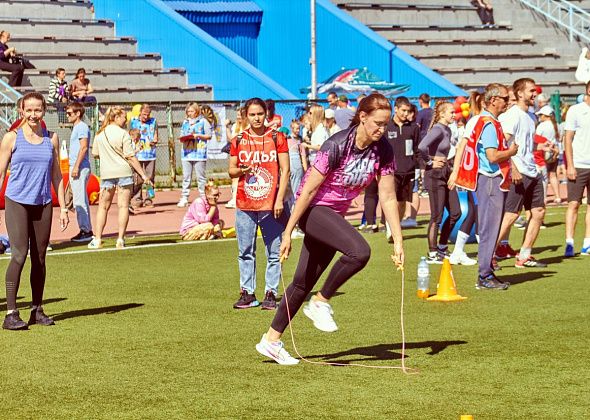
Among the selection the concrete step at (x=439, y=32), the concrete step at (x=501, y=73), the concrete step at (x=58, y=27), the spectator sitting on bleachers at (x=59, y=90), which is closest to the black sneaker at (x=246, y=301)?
the spectator sitting on bleachers at (x=59, y=90)

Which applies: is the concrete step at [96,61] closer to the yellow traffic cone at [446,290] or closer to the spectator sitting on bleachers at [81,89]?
the spectator sitting on bleachers at [81,89]

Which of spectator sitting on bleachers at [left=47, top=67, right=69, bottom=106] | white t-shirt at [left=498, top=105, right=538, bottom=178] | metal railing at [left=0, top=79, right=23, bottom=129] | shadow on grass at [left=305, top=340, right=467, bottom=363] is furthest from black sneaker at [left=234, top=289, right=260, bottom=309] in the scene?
spectator sitting on bleachers at [left=47, top=67, right=69, bottom=106]

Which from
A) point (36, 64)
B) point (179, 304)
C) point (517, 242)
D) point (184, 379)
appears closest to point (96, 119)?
point (36, 64)

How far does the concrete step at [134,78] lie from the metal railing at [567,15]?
13.0m

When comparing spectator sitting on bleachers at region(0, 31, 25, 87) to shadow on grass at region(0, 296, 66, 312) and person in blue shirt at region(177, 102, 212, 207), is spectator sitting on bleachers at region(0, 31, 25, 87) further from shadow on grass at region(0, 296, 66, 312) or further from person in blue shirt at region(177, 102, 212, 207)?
shadow on grass at region(0, 296, 66, 312)

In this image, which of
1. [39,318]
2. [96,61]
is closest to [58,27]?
[96,61]

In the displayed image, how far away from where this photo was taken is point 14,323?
1098 centimetres

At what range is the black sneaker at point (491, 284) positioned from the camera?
13.1 meters

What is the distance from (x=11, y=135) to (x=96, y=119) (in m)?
16.1

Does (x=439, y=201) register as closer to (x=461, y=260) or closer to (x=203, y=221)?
(x=461, y=260)

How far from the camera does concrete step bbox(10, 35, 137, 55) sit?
32.5 metres

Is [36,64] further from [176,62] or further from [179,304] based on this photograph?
[179,304]

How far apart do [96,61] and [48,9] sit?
2.79 meters

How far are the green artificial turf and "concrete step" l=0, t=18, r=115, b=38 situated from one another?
1955 cm
